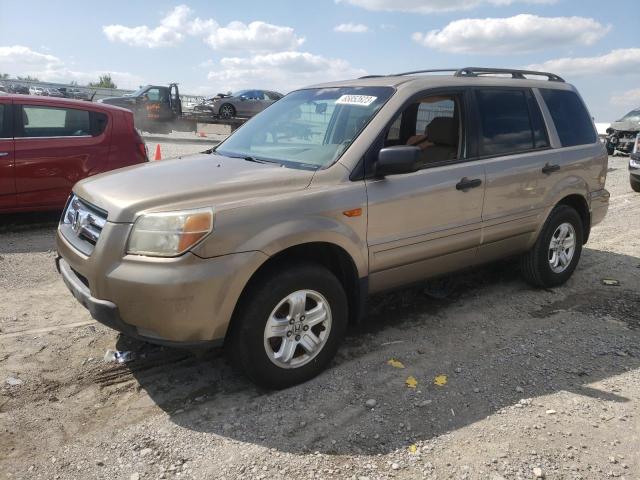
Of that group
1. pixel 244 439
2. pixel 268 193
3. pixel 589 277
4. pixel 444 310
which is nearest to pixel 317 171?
pixel 268 193

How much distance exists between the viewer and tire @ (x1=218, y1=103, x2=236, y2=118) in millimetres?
23964

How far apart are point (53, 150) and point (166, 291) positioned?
487 centimetres

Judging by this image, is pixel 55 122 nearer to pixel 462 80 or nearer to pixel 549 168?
pixel 462 80

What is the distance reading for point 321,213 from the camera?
3.27 metres

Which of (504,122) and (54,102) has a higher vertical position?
(54,102)

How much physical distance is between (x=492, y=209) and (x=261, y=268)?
2092 millimetres

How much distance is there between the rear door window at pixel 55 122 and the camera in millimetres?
6755

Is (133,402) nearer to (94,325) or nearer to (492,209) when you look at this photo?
(94,325)

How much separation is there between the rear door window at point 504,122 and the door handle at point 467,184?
10.9 inches

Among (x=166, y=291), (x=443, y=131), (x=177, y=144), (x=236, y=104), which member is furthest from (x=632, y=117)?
(x=166, y=291)

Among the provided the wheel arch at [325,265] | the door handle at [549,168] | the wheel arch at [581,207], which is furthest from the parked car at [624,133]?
the wheel arch at [325,265]

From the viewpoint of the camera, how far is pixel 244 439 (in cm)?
287

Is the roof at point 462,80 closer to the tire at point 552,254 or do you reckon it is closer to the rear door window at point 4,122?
the tire at point 552,254

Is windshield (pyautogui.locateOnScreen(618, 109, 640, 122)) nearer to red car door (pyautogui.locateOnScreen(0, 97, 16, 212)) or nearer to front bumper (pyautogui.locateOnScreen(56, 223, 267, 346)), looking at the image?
red car door (pyautogui.locateOnScreen(0, 97, 16, 212))
